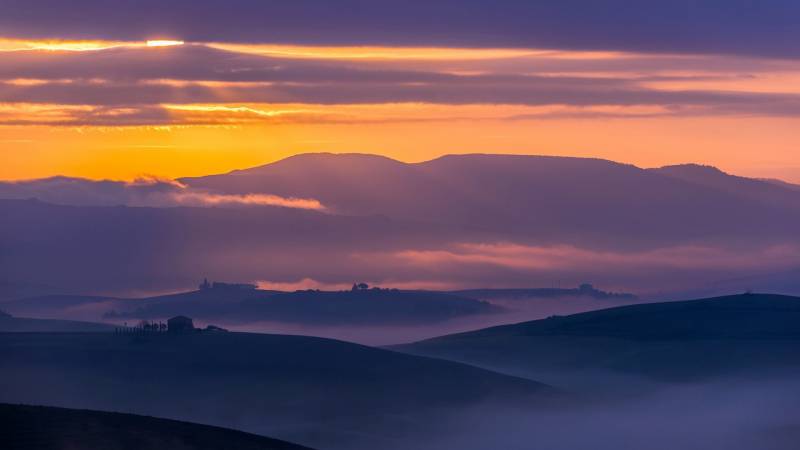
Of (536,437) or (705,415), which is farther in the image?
(705,415)

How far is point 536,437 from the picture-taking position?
16012 centimetres

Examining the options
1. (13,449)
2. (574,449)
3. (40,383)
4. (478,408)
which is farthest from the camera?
(40,383)

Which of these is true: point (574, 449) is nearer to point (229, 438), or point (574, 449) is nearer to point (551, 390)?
point (551, 390)

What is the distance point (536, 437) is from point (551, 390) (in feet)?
125

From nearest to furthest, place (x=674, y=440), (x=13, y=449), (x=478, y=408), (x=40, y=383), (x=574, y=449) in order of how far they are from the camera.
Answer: (x=13, y=449)
(x=574, y=449)
(x=674, y=440)
(x=478, y=408)
(x=40, y=383)

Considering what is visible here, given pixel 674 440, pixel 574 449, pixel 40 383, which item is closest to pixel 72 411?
pixel 574 449

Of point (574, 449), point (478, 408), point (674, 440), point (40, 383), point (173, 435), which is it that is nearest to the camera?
point (173, 435)

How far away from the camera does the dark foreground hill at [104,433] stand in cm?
8456

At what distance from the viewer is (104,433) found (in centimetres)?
8769

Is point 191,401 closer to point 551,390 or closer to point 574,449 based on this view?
point 551,390

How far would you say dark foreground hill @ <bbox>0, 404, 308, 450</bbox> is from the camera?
277ft

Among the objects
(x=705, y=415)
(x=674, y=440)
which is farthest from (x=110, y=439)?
(x=705, y=415)

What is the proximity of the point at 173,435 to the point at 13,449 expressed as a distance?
973 centimetres

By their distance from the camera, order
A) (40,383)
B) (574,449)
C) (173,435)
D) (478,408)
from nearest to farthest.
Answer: (173,435) → (574,449) → (478,408) → (40,383)
